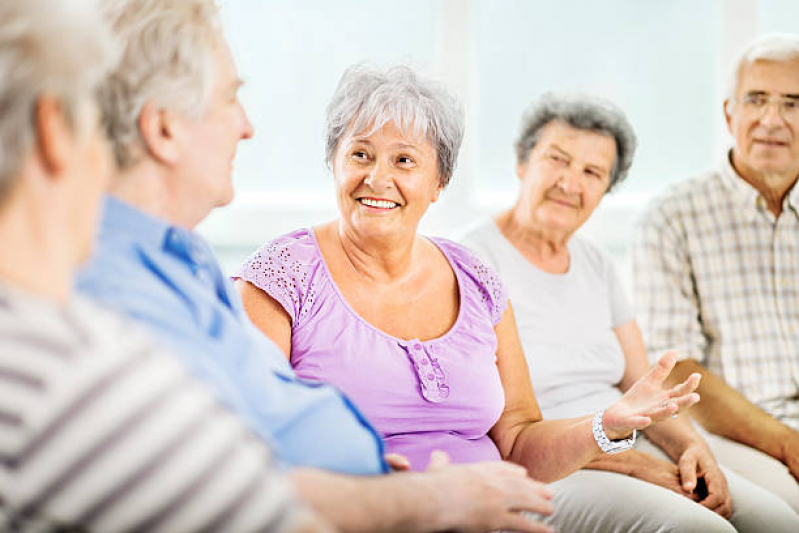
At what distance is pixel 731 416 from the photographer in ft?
7.38

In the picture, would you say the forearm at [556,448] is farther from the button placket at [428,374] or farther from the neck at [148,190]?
the neck at [148,190]

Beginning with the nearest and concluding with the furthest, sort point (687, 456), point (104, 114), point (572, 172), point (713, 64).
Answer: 1. point (104, 114)
2. point (687, 456)
3. point (572, 172)
4. point (713, 64)

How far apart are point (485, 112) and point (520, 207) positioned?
3.88 feet

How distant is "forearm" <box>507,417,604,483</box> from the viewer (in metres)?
1.61

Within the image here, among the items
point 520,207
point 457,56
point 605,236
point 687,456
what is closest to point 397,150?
point 520,207

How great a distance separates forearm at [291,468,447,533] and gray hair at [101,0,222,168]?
0.48 meters

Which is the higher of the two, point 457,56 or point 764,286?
point 457,56

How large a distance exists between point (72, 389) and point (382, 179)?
103cm

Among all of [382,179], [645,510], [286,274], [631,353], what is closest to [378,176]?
[382,179]

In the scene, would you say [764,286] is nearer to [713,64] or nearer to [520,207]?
[520,207]

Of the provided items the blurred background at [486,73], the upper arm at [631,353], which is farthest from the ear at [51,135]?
the blurred background at [486,73]

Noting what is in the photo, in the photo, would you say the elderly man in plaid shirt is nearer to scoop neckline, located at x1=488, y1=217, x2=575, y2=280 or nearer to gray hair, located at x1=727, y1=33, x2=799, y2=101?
gray hair, located at x1=727, y1=33, x2=799, y2=101

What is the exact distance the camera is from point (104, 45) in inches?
31.6

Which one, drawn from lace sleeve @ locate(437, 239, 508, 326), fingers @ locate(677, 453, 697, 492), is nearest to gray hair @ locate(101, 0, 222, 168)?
lace sleeve @ locate(437, 239, 508, 326)
